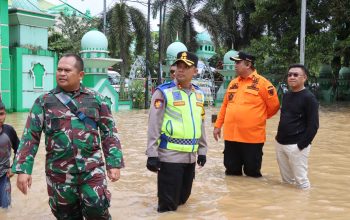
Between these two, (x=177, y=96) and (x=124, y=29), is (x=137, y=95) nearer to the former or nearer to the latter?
(x=124, y=29)

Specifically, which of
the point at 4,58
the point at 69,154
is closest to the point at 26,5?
the point at 4,58

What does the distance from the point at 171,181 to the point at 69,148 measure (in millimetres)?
1556

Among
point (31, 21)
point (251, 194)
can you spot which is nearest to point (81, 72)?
point (251, 194)

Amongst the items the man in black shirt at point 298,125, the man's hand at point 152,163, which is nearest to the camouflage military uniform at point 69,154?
the man's hand at point 152,163

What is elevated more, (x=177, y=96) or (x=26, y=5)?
(x=26, y=5)

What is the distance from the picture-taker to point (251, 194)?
5.49m

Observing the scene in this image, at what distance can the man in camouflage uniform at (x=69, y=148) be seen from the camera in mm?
3162

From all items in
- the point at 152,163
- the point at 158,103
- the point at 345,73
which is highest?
the point at 345,73

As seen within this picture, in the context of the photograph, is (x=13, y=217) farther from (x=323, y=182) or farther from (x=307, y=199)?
(x=323, y=182)

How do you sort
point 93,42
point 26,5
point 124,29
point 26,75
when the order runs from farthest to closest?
point 124,29 < point 93,42 < point 26,5 < point 26,75

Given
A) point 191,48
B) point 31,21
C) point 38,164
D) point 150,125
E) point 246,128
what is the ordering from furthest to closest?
point 191,48
point 31,21
point 38,164
point 246,128
point 150,125

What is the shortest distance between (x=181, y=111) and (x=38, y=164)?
3741mm

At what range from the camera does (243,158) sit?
625 cm

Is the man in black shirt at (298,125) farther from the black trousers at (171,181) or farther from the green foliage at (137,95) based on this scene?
the green foliage at (137,95)
